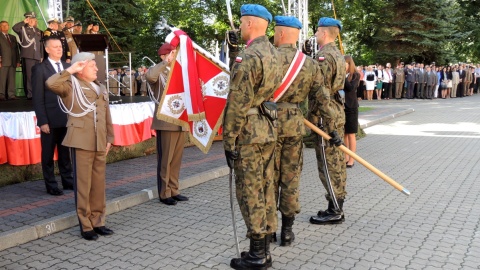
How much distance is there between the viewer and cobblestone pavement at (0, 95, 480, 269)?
15.5 feet

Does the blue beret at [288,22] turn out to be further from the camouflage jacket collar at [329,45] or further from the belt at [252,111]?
the belt at [252,111]

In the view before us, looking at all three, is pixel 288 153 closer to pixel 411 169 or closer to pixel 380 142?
pixel 411 169

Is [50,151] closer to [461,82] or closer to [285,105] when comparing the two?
[285,105]

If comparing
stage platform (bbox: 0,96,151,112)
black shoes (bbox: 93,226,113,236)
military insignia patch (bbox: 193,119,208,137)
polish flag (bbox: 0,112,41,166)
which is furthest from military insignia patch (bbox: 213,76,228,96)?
stage platform (bbox: 0,96,151,112)

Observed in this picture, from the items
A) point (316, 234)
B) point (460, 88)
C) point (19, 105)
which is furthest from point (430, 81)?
point (316, 234)

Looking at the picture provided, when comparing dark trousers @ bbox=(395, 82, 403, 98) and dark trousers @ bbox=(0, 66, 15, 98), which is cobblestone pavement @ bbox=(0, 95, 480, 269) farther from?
dark trousers @ bbox=(395, 82, 403, 98)

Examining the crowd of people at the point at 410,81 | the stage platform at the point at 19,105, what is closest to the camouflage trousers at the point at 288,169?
the stage platform at the point at 19,105

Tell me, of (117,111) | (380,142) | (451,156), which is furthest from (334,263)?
(380,142)

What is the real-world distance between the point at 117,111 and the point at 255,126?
5.78m

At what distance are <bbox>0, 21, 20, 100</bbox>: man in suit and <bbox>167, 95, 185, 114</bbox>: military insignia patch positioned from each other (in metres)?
8.55

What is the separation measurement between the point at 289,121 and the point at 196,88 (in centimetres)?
157

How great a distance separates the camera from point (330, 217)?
591 cm

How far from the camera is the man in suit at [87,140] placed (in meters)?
5.34

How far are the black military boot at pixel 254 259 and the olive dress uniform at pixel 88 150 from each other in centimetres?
185
